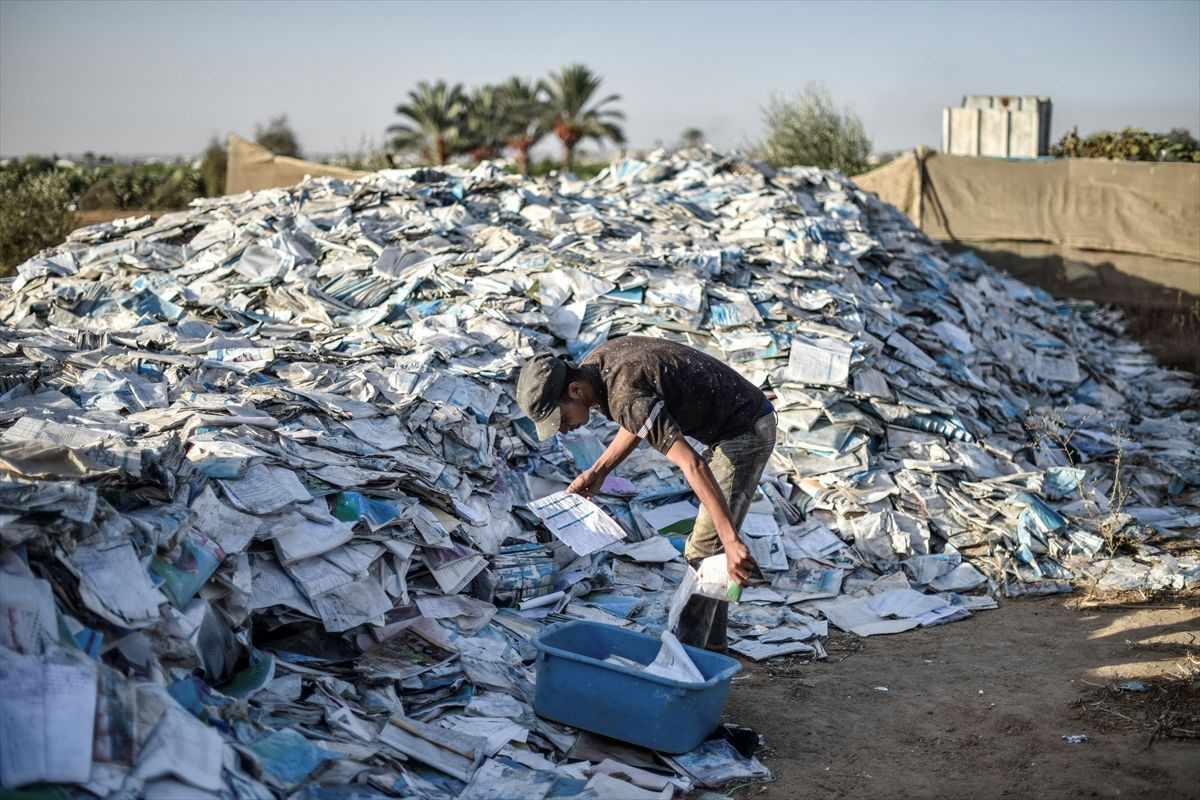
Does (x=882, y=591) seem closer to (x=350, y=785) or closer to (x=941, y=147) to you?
(x=350, y=785)

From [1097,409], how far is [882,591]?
3932 mm

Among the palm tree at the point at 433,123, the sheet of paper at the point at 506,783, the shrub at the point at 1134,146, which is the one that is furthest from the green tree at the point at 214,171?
the sheet of paper at the point at 506,783

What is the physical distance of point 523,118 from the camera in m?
29.6

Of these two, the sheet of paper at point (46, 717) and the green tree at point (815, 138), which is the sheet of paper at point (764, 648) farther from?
the green tree at point (815, 138)

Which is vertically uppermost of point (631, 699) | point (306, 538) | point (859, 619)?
point (306, 538)

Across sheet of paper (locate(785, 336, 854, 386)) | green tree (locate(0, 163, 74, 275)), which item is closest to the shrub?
sheet of paper (locate(785, 336, 854, 386))

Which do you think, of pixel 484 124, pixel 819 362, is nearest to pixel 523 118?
pixel 484 124

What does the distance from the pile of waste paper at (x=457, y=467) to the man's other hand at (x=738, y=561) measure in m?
0.61

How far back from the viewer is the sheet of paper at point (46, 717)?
245 cm

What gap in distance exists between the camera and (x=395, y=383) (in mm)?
5414

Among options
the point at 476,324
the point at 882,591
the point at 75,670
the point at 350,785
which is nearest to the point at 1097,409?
the point at 882,591

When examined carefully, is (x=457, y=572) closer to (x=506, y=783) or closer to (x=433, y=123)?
(x=506, y=783)

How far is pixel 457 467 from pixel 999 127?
13.5m

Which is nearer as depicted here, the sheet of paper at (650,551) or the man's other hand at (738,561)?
the man's other hand at (738,561)
